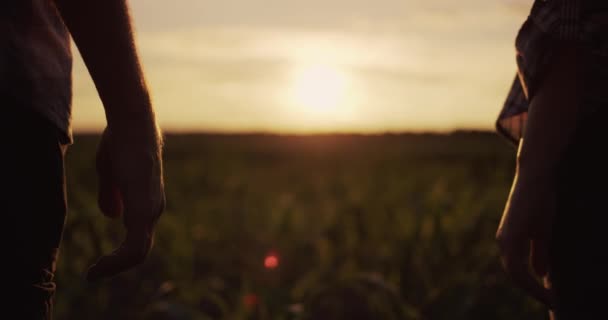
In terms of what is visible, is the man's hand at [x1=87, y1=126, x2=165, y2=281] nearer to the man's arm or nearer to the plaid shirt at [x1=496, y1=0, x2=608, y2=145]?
the man's arm

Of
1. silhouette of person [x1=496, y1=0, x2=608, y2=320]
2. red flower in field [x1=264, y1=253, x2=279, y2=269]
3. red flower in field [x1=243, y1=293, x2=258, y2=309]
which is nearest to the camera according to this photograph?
silhouette of person [x1=496, y1=0, x2=608, y2=320]

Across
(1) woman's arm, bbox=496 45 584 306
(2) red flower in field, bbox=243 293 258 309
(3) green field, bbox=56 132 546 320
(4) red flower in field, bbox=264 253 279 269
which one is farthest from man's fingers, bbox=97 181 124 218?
(4) red flower in field, bbox=264 253 279 269

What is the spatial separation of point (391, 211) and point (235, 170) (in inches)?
197

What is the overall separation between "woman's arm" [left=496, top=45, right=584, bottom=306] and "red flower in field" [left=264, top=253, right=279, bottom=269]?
3.57 m

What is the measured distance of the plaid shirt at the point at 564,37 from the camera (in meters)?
1.20

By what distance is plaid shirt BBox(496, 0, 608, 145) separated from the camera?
120cm

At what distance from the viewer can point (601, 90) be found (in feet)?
3.91

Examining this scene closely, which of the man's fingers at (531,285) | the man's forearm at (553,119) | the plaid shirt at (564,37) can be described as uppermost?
the plaid shirt at (564,37)

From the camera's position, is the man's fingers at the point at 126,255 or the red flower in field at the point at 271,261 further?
the red flower in field at the point at 271,261

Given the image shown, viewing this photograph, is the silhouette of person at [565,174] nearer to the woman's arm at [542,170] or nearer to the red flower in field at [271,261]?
the woman's arm at [542,170]

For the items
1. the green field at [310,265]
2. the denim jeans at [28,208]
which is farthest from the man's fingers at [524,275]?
the green field at [310,265]

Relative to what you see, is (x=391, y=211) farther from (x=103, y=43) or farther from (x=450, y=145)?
(x=450, y=145)

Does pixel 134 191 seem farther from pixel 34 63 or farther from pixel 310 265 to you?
pixel 310 265

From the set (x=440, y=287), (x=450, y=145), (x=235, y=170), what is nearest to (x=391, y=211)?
(x=440, y=287)
